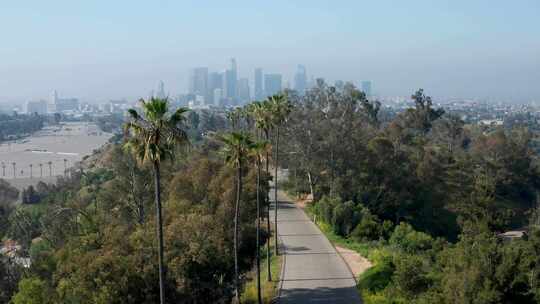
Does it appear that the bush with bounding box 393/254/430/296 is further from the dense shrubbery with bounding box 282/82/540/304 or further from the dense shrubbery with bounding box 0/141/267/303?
the dense shrubbery with bounding box 0/141/267/303

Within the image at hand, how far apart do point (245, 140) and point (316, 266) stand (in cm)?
984

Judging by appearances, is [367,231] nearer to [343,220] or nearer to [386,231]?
[343,220]

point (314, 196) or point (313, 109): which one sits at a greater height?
point (313, 109)

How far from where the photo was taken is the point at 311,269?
27391 mm

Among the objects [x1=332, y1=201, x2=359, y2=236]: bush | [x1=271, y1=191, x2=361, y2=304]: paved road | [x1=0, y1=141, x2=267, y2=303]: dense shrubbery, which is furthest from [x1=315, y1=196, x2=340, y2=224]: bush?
[x1=0, y1=141, x2=267, y2=303]: dense shrubbery

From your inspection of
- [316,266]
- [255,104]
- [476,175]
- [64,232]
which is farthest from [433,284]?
[476,175]

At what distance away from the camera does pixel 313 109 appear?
48.9 m

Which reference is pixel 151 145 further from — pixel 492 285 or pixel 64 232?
pixel 64 232

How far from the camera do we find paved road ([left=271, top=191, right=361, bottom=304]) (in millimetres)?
23359

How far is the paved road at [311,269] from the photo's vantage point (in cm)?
2336

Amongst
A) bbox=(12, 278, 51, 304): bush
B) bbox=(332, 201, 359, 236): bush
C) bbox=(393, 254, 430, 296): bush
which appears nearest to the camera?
bbox=(12, 278, 51, 304): bush

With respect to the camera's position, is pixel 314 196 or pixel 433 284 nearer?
pixel 433 284

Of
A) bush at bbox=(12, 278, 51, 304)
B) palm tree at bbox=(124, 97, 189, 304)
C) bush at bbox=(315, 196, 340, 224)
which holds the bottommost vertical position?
bush at bbox=(315, 196, 340, 224)

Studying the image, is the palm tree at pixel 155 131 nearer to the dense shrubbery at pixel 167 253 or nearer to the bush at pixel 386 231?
the dense shrubbery at pixel 167 253
